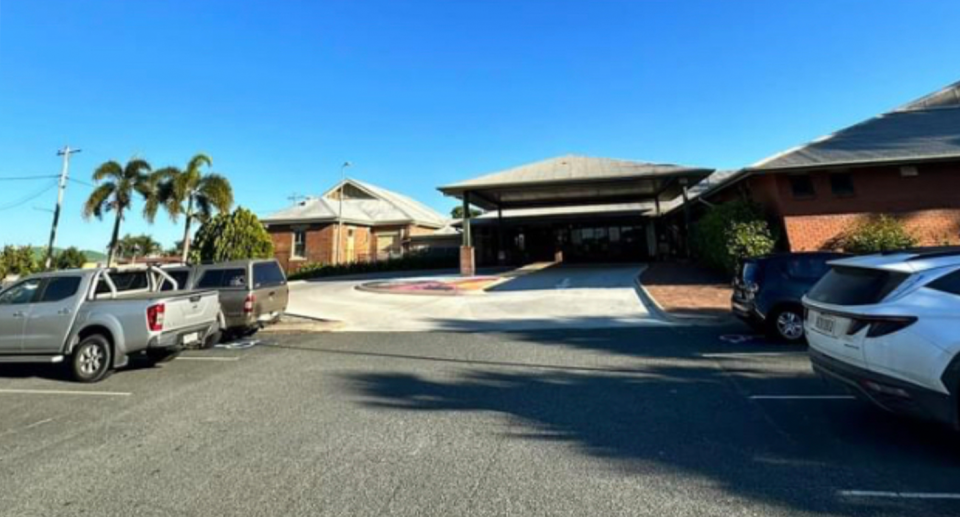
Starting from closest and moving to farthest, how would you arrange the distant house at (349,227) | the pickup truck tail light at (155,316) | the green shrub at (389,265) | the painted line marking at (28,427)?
1. the painted line marking at (28,427)
2. the pickup truck tail light at (155,316)
3. the green shrub at (389,265)
4. the distant house at (349,227)

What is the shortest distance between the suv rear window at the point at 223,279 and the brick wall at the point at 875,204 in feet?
56.7

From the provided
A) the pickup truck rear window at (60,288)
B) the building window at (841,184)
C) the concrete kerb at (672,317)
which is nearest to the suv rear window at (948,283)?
the concrete kerb at (672,317)

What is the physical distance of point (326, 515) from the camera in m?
3.29

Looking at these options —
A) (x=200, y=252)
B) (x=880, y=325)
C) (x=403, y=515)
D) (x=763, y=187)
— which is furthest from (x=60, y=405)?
(x=200, y=252)

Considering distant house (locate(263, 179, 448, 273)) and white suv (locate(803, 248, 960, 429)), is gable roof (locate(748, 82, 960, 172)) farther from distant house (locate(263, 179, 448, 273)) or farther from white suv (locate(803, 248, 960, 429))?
distant house (locate(263, 179, 448, 273))

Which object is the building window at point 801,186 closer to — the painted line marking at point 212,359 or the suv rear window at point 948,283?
the suv rear window at point 948,283

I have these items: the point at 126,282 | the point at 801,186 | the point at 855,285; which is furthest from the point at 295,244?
the point at 855,285

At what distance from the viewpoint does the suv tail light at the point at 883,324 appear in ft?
13.1

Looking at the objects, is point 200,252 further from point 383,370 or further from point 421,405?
point 421,405

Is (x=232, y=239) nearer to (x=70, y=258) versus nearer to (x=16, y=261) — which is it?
(x=16, y=261)

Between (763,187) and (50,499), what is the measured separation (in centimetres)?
Result: 2088

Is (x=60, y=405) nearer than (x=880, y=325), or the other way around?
(x=880, y=325)

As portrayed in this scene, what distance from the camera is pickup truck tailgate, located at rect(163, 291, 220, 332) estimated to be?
8094 mm

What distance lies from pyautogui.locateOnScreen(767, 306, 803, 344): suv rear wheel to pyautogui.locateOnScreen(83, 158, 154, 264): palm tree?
3108 cm
